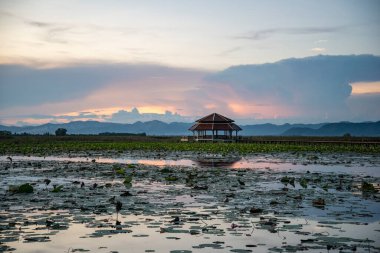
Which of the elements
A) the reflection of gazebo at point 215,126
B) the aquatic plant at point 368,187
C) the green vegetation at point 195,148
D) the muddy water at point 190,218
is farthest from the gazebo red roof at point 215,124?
the aquatic plant at point 368,187

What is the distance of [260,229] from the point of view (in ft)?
29.9

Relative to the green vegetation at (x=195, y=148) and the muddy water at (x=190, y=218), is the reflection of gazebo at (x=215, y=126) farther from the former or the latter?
the muddy water at (x=190, y=218)

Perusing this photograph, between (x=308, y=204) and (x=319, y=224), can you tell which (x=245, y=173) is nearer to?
(x=308, y=204)

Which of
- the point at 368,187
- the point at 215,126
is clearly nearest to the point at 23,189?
the point at 368,187

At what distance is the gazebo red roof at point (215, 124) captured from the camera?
6915cm

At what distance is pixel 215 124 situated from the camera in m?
69.8

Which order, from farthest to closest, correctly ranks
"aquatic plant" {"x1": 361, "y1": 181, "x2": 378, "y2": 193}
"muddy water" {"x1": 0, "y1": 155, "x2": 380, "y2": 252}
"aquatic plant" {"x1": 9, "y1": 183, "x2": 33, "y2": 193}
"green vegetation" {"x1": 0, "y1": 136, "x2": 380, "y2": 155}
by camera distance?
1. "green vegetation" {"x1": 0, "y1": 136, "x2": 380, "y2": 155}
2. "aquatic plant" {"x1": 361, "y1": 181, "x2": 378, "y2": 193}
3. "aquatic plant" {"x1": 9, "y1": 183, "x2": 33, "y2": 193}
4. "muddy water" {"x1": 0, "y1": 155, "x2": 380, "y2": 252}

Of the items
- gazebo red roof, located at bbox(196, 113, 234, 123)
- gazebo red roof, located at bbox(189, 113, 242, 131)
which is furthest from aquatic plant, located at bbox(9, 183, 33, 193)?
gazebo red roof, located at bbox(196, 113, 234, 123)

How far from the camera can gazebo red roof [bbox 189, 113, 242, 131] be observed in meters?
69.2

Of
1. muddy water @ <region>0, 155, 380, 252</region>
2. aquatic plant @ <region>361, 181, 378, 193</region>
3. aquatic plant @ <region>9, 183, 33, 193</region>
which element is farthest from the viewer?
aquatic plant @ <region>361, 181, 378, 193</region>

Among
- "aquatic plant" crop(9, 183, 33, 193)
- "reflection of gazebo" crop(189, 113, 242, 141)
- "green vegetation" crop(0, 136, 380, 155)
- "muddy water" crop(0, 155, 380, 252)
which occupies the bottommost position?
"muddy water" crop(0, 155, 380, 252)

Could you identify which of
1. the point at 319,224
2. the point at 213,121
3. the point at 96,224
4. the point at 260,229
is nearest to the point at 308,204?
→ the point at 319,224

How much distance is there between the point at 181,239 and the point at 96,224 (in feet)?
7.30

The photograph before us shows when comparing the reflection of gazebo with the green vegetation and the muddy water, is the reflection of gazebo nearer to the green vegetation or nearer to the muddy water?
the green vegetation
